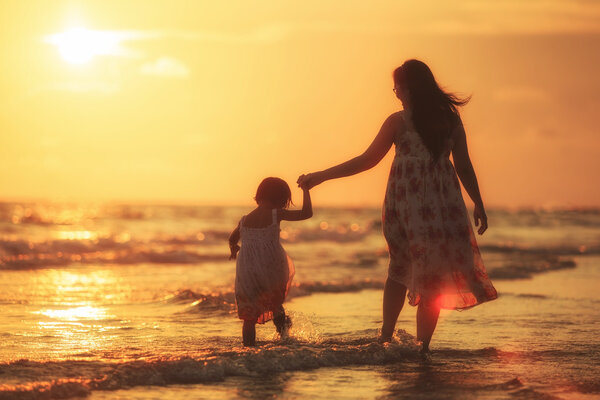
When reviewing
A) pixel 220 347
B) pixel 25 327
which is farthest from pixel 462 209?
pixel 25 327

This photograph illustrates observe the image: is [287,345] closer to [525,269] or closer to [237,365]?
[237,365]

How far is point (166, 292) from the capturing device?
407 inches

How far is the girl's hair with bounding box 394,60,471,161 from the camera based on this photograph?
547 cm

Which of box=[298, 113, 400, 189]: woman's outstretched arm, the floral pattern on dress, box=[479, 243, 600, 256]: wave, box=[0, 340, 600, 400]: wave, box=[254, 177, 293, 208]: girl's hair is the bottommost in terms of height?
box=[479, 243, 600, 256]: wave

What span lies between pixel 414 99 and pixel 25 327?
388 cm

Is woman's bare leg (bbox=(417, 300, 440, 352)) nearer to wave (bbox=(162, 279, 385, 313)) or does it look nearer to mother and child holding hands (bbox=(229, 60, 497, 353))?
mother and child holding hands (bbox=(229, 60, 497, 353))

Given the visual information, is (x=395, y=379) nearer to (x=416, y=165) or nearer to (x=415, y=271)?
(x=415, y=271)

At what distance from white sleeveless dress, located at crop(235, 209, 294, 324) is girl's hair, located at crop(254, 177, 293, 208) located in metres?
0.09

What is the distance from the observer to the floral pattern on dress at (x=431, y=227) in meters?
5.50

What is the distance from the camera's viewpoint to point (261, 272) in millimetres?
6348

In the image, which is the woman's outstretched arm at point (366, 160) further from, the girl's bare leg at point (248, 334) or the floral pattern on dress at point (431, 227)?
the girl's bare leg at point (248, 334)

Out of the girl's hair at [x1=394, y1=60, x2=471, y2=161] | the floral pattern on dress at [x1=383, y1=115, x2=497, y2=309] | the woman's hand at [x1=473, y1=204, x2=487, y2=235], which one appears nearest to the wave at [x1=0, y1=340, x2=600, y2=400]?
the floral pattern on dress at [x1=383, y1=115, x2=497, y2=309]

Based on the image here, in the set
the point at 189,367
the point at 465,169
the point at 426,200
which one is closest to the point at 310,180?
the point at 426,200

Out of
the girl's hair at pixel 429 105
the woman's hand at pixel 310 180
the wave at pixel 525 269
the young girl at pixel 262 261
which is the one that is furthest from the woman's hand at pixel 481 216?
the wave at pixel 525 269
